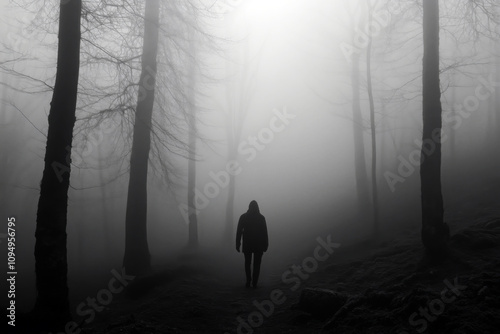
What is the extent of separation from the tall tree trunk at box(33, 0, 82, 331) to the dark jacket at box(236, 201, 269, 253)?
429 centimetres

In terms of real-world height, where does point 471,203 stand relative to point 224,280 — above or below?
above

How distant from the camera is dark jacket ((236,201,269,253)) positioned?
8.98 meters

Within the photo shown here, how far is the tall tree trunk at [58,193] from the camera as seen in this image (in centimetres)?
530

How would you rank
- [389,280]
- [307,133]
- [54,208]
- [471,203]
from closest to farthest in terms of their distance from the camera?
[54,208], [389,280], [471,203], [307,133]

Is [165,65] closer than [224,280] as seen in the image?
No

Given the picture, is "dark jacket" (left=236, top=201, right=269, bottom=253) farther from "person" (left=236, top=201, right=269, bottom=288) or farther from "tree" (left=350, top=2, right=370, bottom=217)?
"tree" (left=350, top=2, right=370, bottom=217)

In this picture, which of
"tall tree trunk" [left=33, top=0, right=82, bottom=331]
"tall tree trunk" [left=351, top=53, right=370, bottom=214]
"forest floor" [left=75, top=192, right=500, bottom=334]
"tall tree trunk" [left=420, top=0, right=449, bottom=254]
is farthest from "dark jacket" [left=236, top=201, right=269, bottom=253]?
"tall tree trunk" [left=351, top=53, right=370, bottom=214]

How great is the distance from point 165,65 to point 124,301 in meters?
6.96

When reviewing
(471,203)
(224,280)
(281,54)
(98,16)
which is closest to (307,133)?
(281,54)

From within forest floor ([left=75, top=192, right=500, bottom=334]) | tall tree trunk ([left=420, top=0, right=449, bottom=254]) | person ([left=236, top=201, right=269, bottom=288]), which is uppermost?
tall tree trunk ([left=420, top=0, right=449, bottom=254])

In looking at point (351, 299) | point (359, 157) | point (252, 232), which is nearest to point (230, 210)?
point (359, 157)

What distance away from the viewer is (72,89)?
19.0 feet

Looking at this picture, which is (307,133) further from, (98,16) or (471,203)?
(98,16)

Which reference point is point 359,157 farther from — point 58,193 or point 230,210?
point 58,193
